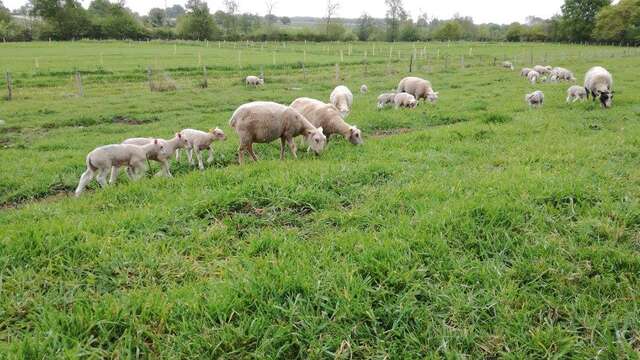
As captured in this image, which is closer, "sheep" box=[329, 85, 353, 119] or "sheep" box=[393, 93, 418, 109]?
"sheep" box=[329, 85, 353, 119]

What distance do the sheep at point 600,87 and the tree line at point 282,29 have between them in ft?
271

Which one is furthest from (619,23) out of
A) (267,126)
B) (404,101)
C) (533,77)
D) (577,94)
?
(267,126)

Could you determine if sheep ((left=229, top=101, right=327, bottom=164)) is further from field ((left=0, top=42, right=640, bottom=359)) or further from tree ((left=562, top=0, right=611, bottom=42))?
tree ((left=562, top=0, right=611, bottom=42))

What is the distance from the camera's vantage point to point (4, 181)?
29.1 ft

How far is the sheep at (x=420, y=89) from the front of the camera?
19.1 m

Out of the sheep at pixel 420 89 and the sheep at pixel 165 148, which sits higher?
the sheep at pixel 420 89

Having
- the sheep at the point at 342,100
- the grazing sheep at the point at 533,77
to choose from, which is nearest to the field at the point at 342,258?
the sheep at the point at 342,100

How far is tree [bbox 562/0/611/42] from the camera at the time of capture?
309 ft

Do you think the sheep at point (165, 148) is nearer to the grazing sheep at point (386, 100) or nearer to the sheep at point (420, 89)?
the grazing sheep at point (386, 100)

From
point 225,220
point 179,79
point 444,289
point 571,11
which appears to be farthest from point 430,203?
point 571,11

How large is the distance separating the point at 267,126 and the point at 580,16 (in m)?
109

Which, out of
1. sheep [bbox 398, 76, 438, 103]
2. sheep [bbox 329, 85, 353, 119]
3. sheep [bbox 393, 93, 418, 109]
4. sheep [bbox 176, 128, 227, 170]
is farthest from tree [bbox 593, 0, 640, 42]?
sheep [bbox 176, 128, 227, 170]

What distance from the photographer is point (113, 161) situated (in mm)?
8164

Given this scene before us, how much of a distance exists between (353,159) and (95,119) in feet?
41.8
